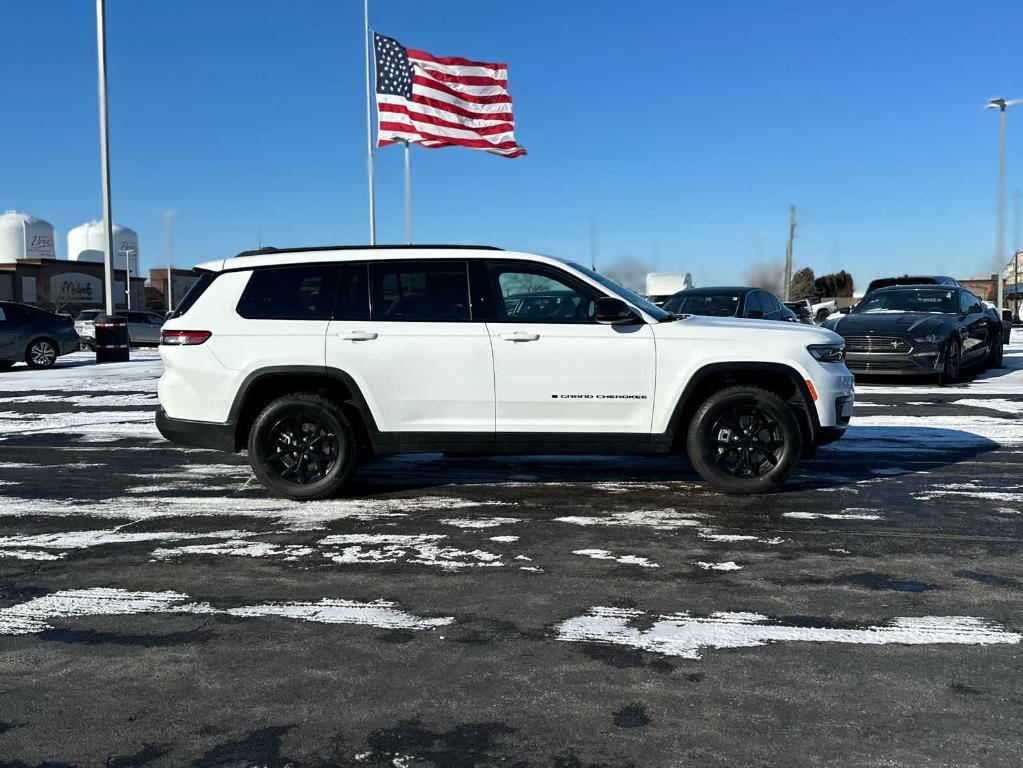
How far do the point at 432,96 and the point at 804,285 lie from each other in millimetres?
65917

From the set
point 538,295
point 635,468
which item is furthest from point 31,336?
point 538,295

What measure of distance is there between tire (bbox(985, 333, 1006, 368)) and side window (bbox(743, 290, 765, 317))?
4.13 metres

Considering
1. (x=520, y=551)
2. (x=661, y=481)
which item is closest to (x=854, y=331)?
(x=661, y=481)

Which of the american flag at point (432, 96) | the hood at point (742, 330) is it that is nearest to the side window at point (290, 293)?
the hood at point (742, 330)

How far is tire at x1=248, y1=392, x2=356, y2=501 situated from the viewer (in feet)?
22.1

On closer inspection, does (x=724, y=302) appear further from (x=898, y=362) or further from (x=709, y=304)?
(x=898, y=362)

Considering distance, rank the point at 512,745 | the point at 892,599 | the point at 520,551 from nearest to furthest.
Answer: the point at 512,745 → the point at 892,599 → the point at 520,551

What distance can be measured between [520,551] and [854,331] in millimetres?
10452

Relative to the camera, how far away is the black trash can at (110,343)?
75.1 ft

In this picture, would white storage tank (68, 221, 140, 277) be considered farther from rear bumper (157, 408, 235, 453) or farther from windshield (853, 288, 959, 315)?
rear bumper (157, 408, 235, 453)

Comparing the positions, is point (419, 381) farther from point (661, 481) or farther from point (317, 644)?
point (317, 644)

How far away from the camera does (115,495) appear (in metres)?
7.08

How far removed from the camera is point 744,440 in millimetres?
6820

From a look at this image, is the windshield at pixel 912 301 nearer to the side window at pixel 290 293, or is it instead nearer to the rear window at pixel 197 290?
the side window at pixel 290 293
